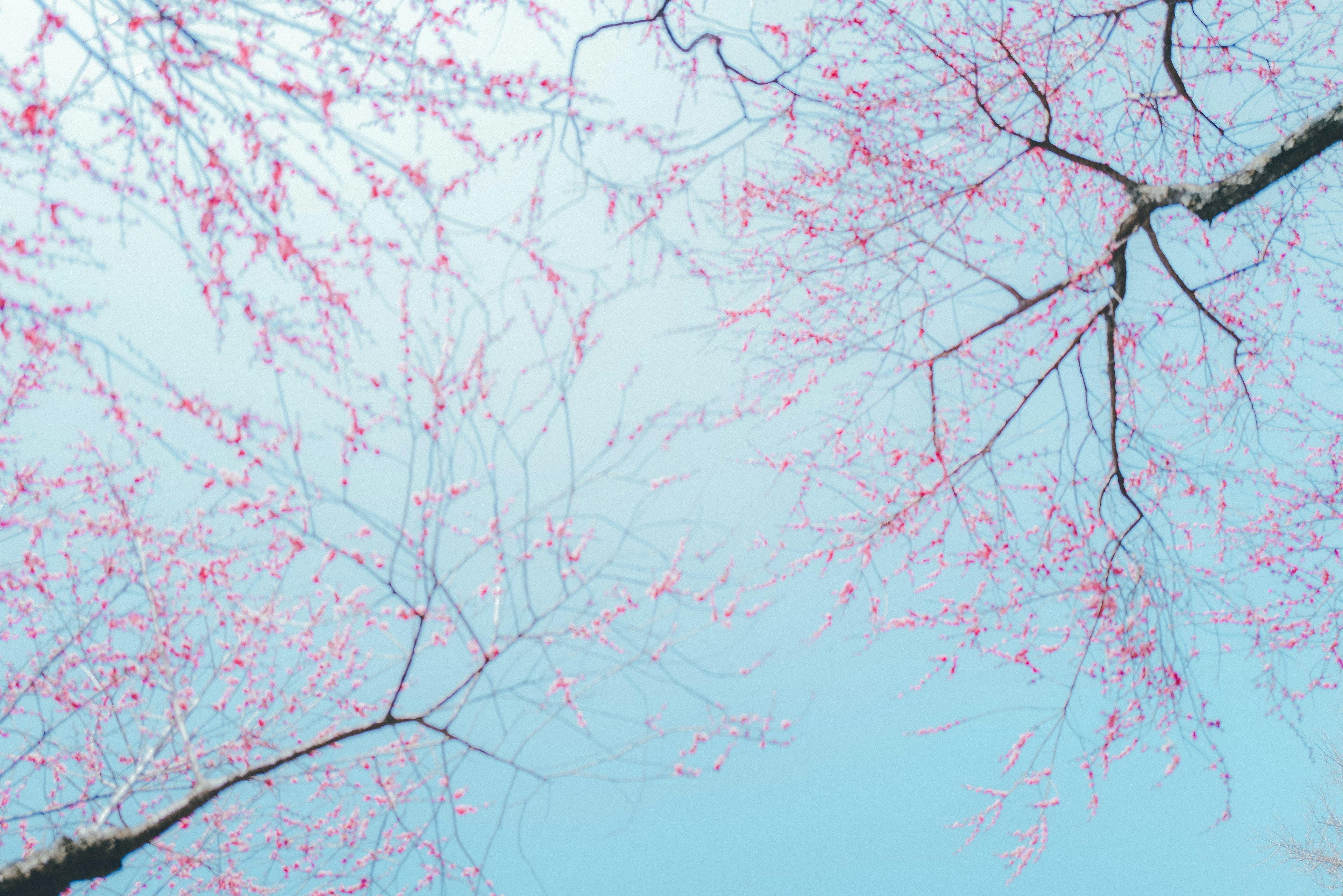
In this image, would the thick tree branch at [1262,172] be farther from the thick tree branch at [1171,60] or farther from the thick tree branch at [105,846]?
the thick tree branch at [105,846]

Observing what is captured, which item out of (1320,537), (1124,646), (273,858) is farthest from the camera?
(1320,537)

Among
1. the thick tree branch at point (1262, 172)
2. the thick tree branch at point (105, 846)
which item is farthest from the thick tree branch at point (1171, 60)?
the thick tree branch at point (105, 846)

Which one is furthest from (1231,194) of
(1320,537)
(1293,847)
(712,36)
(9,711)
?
(1293,847)

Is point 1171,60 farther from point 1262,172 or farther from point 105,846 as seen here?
point 105,846

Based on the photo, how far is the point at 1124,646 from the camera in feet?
17.5

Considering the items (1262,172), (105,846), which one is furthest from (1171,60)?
(105,846)

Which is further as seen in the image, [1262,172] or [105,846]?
[1262,172]

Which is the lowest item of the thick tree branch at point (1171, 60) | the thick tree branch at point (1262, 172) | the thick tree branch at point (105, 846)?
the thick tree branch at point (105, 846)

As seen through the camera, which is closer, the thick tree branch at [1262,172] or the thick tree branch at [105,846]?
the thick tree branch at [105,846]

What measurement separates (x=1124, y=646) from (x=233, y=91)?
262 inches

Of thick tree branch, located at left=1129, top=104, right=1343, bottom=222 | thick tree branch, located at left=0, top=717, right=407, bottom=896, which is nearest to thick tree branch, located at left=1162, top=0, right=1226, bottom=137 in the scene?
thick tree branch, located at left=1129, top=104, right=1343, bottom=222

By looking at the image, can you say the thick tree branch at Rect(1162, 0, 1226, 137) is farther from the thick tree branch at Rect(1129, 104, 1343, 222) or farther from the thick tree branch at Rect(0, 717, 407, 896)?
the thick tree branch at Rect(0, 717, 407, 896)

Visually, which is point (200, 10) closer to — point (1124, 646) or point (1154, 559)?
point (1154, 559)

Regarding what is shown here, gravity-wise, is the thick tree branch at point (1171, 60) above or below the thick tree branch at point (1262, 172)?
above
